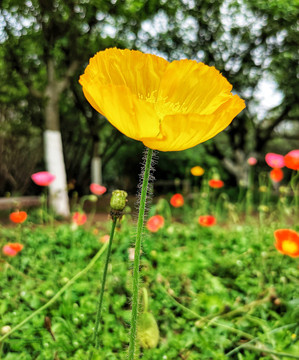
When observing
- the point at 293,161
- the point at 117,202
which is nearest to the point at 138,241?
the point at 117,202

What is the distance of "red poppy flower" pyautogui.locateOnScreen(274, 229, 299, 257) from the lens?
5.16 ft

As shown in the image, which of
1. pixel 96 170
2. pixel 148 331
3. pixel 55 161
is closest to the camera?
pixel 148 331

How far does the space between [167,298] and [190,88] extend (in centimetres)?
113

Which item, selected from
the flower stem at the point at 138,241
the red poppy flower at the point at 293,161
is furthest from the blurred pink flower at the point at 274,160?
the flower stem at the point at 138,241

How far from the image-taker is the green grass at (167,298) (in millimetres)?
1375

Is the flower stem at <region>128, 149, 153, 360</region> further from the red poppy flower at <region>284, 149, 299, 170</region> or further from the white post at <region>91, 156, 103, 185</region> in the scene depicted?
the white post at <region>91, 156, 103, 185</region>

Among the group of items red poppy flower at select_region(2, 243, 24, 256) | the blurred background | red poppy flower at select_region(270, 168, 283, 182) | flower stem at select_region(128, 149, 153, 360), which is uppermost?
the blurred background

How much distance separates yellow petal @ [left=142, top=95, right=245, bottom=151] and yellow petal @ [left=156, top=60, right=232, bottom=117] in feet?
0.28

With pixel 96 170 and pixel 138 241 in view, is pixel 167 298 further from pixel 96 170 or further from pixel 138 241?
pixel 96 170

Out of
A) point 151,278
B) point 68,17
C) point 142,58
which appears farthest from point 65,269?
point 68,17

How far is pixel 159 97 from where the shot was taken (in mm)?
830

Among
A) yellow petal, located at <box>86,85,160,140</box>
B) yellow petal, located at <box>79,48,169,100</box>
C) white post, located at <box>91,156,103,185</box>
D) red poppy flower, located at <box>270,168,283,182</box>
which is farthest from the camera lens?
white post, located at <box>91,156,103,185</box>

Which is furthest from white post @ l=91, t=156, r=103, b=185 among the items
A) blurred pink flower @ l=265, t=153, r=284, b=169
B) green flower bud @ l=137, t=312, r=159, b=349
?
green flower bud @ l=137, t=312, r=159, b=349

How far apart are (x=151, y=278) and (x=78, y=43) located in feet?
26.3
